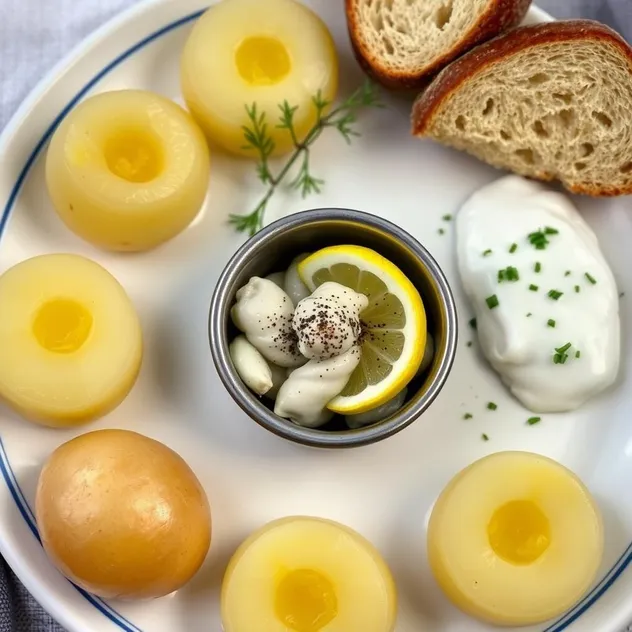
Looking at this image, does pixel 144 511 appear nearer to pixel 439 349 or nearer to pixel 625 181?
pixel 439 349

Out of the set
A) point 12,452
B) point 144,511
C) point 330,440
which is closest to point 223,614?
point 144,511

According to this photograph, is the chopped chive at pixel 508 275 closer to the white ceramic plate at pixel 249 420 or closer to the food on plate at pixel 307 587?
the white ceramic plate at pixel 249 420

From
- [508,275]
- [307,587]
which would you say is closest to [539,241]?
[508,275]

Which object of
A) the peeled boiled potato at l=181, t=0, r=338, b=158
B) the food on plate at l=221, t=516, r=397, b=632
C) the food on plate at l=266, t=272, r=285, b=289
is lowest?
the food on plate at l=221, t=516, r=397, b=632

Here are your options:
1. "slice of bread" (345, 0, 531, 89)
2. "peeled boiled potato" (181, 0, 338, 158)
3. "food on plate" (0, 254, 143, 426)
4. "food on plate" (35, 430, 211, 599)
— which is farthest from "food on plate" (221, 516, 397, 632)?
"slice of bread" (345, 0, 531, 89)

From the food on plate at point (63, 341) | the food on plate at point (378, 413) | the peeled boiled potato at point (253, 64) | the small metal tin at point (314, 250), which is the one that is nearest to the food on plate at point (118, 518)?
the food on plate at point (63, 341)

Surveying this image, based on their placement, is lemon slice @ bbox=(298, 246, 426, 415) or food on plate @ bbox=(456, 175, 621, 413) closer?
lemon slice @ bbox=(298, 246, 426, 415)

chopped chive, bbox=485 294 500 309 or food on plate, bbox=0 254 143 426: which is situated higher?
chopped chive, bbox=485 294 500 309

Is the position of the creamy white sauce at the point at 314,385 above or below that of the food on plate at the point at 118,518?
above

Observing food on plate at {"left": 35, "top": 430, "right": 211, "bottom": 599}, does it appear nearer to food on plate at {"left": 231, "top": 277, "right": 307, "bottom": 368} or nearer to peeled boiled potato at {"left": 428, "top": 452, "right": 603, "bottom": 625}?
food on plate at {"left": 231, "top": 277, "right": 307, "bottom": 368}
